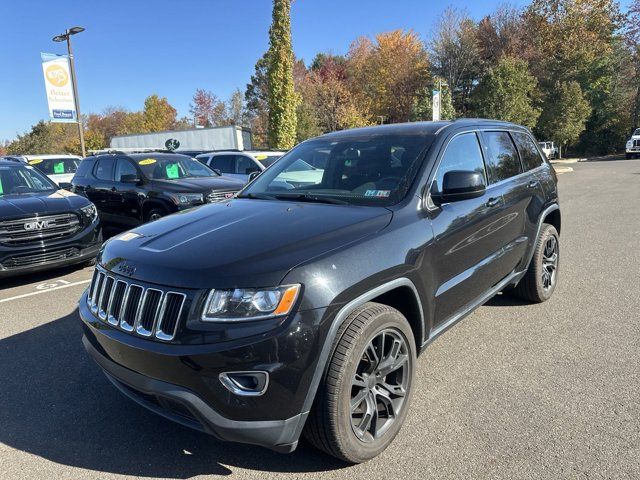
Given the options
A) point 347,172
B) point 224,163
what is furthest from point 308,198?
point 224,163

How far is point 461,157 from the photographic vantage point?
3.56 metres

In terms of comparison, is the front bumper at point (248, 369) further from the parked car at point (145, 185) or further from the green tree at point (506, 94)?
the green tree at point (506, 94)

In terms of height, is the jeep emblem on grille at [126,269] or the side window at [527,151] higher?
the side window at [527,151]

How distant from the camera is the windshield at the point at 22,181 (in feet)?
22.7

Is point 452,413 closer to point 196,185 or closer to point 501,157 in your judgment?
point 501,157

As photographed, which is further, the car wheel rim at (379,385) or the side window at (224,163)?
the side window at (224,163)

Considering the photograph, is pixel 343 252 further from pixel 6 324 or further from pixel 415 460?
pixel 6 324

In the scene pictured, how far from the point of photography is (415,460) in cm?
255

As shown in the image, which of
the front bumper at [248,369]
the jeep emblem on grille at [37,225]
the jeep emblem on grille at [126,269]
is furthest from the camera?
the jeep emblem on grille at [37,225]

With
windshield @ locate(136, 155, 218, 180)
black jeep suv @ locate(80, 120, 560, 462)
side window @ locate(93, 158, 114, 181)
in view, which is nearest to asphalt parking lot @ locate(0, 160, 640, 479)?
black jeep suv @ locate(80, 120, 560, 462)

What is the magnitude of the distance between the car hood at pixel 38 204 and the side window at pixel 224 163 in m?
5.92

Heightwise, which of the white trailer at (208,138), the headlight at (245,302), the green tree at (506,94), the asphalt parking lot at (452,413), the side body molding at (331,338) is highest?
the green tree at (506,94)

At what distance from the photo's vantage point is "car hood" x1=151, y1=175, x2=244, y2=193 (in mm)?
8180

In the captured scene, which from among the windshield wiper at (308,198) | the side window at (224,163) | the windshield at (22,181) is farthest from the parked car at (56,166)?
the windshield wiper at (308,198)
